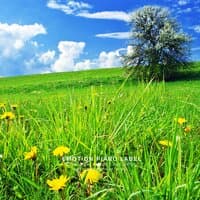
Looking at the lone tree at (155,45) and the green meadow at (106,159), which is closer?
the green meadow at (106,159)

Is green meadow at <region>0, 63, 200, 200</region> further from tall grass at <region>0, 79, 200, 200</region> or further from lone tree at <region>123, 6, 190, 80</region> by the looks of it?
lone tree at <region>123, 6, 190, 80</region>

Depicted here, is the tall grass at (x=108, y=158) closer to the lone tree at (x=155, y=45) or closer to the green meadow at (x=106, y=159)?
the green meadow at (x=106, y=159)

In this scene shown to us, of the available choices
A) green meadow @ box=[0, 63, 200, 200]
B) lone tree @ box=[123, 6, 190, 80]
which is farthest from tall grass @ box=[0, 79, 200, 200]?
lone tree @ box=[123, 6, 190, 80]

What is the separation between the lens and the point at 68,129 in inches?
142

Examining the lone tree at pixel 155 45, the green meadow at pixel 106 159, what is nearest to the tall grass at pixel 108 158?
the green meadow at pixel 106 159

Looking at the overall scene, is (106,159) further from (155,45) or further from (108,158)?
(155,45)

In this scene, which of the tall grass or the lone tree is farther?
the lone tree

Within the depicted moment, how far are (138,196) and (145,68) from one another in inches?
1704

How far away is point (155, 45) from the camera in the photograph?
46406 mm

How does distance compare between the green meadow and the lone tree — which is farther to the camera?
the lone tree

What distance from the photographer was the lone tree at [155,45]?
45.8 meters

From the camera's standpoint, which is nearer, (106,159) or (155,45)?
(106,159)

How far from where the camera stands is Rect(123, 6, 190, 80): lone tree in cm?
4584

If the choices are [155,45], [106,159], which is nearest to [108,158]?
[106,159]
